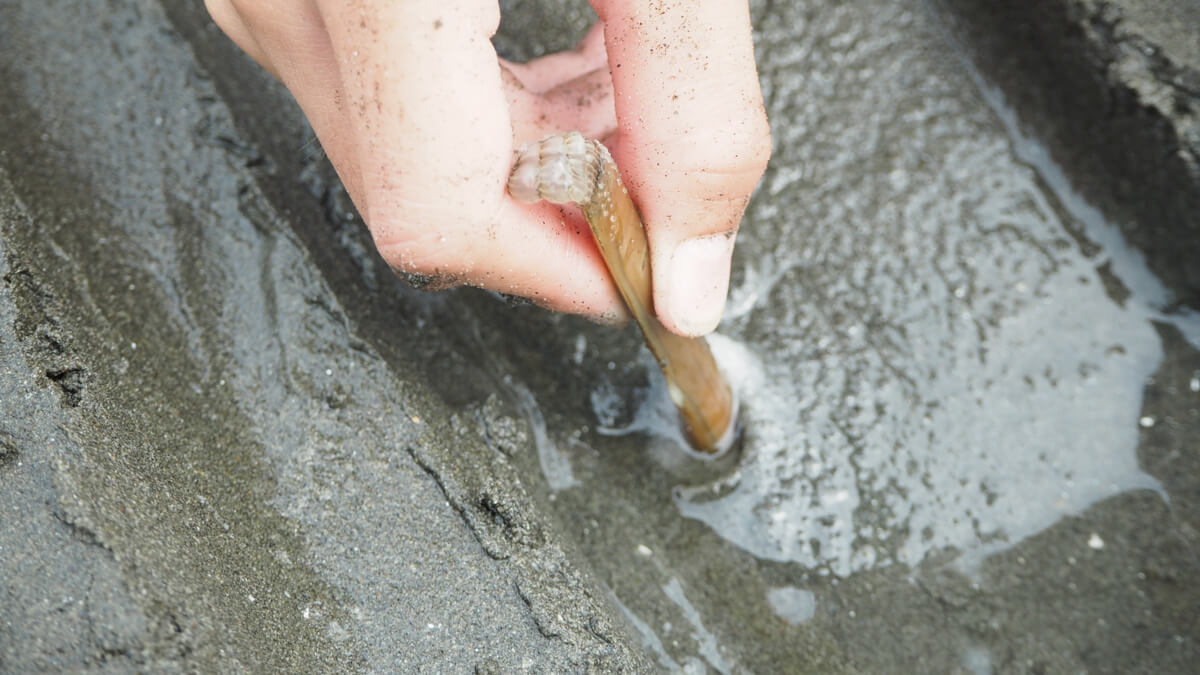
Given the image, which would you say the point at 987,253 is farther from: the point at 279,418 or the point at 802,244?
the point at 279,418

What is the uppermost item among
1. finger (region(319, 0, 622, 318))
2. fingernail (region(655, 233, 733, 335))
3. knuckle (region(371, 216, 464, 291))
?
finger (region(319, 0, 622, 318))

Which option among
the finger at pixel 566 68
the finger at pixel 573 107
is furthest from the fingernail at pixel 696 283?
the finger at pixel 566 68

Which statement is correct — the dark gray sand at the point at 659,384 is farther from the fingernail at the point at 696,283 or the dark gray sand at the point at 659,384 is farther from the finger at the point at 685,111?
the finger at the point at 685,111

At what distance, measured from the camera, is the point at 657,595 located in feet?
4.23

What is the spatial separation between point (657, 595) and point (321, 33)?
0.85 m

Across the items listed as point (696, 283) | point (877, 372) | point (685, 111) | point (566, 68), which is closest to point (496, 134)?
point (685, 111)

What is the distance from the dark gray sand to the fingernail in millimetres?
307

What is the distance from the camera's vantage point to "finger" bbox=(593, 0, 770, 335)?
3.28 feet

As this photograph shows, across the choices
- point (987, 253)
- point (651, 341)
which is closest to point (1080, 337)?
point (987, 253)

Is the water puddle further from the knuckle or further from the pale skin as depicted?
the knuckle

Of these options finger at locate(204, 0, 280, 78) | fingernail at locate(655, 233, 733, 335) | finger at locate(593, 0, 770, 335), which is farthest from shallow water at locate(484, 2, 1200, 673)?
finger at locate(204, 0, 280, 78)

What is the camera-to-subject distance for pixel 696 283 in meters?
1.11

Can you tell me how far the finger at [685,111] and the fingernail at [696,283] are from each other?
0.02 meters

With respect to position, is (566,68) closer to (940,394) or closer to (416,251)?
(416,251)
